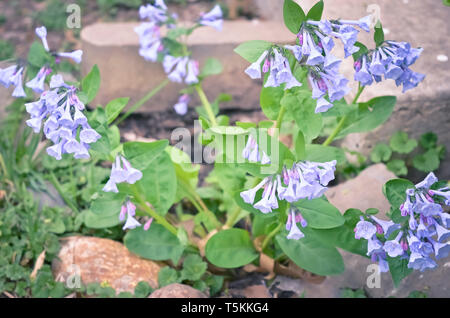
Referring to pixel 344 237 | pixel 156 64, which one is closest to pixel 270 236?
pixel 344 237

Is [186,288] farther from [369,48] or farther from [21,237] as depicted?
[369,48]

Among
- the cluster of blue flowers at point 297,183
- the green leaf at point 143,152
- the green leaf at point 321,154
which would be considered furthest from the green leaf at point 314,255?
the green leaf at point 143,152

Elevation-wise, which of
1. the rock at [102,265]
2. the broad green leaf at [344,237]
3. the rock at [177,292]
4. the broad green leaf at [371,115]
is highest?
the broad green leaf at [371,115]

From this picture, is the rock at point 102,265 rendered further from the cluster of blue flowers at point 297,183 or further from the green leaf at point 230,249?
the cluster of blue flowers at point 297,183

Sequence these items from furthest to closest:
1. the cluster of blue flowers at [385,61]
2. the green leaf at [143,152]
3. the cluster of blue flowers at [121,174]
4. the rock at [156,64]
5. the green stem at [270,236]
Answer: the rock at [156,64] < the green stem at [270,236] < the green leaf at [143,152] < the cluster of blue flowers at [121,174] < the cluster of blue flowers at [385,61]

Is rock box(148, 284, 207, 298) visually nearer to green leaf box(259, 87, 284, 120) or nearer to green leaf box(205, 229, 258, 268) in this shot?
green leaf box(205, 229, 258, 268)

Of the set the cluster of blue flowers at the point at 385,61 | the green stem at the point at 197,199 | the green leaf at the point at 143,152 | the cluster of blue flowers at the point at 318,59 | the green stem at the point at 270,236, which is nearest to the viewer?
the cluster of blue flowers at the point at 318,59
